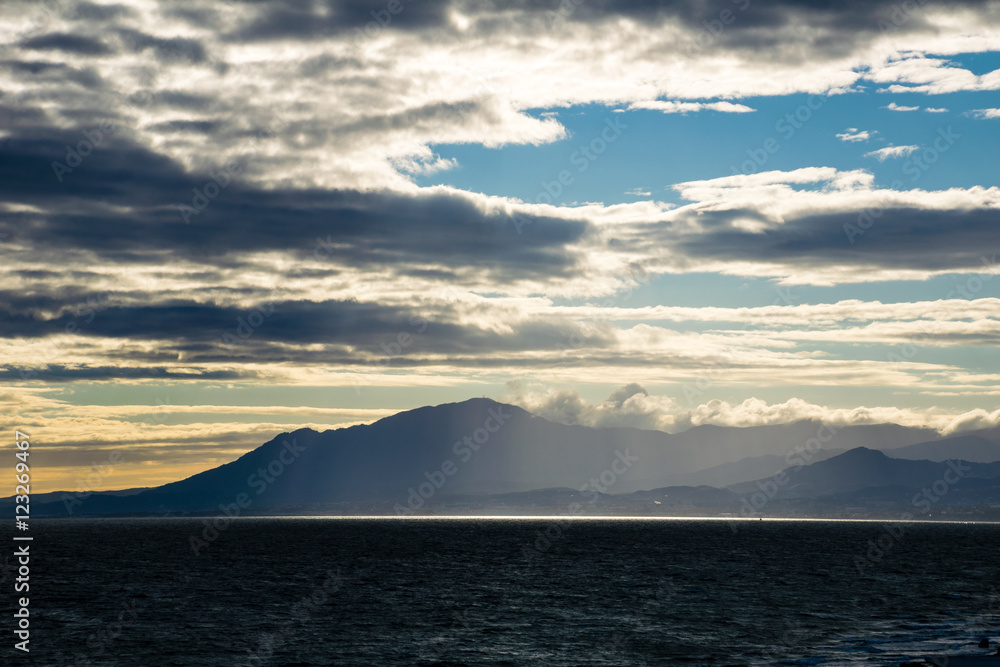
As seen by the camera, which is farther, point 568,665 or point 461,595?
point 461,595

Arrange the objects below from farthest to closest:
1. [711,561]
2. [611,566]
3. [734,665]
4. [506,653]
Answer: [711,561] → [611,566] → [506,653] → [734,665]

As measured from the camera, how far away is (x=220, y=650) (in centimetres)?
7412

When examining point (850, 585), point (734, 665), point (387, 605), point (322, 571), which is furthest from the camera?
point (322, 571)

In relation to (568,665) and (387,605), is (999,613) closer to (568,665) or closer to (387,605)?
(568,665)

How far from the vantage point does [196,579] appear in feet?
448

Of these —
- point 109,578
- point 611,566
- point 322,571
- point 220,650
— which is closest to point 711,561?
point 611,566

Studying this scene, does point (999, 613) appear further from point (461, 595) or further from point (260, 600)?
point (260, 600)

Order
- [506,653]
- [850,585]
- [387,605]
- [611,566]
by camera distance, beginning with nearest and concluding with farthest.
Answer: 1. [506,653]
2. [387,605]
3. [850,585]
4. [611,566]

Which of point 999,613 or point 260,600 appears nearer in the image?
point 999,613

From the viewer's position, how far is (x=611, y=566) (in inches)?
6565

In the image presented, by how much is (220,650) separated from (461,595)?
44.4 meters

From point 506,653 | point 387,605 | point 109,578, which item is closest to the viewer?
point 506,653

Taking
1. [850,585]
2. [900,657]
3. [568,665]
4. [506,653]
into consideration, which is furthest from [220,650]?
[850,585]

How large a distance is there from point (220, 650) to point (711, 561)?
424 ft
